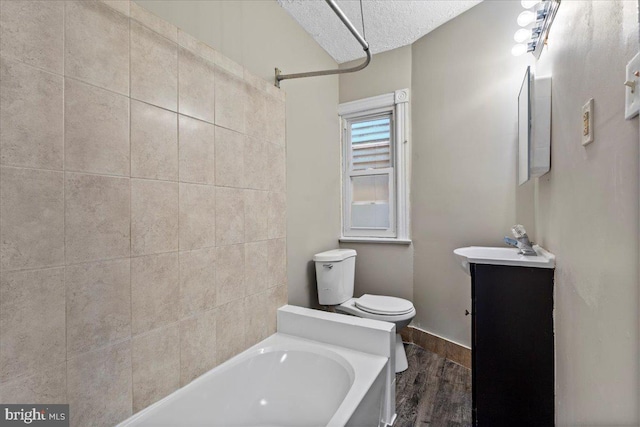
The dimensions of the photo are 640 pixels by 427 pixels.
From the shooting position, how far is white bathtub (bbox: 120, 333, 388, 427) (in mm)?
1203

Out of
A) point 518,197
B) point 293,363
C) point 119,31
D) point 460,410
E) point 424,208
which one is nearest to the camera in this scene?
point 119,31

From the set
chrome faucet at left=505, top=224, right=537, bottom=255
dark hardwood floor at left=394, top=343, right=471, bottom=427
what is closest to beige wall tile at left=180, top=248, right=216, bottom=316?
dark hardwood floor at left=394, top=343, right=471, bottom=427

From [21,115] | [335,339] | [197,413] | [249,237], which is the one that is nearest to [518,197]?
[335,339]

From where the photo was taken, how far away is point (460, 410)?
5.60 ft

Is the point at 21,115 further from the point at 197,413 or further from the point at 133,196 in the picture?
the point at 197,413

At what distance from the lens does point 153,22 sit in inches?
46.1

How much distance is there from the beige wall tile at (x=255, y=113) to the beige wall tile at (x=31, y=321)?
1.08m

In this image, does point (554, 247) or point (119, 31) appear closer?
point (119, 31)

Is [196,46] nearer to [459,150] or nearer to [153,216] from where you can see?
[153,216]

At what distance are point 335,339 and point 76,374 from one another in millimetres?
1125

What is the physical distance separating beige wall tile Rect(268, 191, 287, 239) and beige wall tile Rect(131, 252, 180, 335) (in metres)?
0.65

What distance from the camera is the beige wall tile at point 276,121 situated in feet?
5.86

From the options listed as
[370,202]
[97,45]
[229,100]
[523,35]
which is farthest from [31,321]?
[523,35]

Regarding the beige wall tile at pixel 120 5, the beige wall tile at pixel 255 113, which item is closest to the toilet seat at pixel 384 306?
the beige wall tile at pixel 255 113
